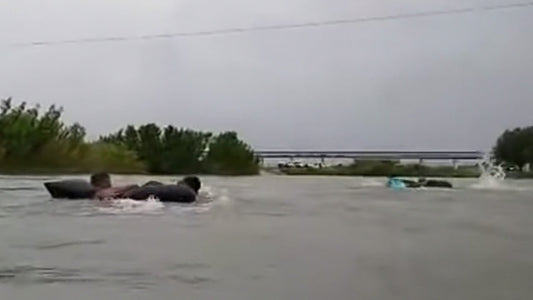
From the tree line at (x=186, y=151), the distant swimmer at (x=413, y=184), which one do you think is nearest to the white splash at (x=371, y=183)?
the distant swimmer at (x=413, y=184)

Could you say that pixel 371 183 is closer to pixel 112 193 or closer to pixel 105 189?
pixel 105 189

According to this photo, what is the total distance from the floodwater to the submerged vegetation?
1574 inches

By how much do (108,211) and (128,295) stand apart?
13629 mm

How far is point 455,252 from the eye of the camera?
1478cm

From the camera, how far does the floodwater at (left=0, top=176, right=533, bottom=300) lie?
10375 millimetres

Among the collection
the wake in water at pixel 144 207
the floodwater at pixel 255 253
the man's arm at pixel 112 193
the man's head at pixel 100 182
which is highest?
the man's head at pixel 100 182

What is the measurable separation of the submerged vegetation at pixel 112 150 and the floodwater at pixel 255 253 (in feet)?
131

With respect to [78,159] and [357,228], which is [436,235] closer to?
[357,228]

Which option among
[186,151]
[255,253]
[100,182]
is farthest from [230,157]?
[255,253]

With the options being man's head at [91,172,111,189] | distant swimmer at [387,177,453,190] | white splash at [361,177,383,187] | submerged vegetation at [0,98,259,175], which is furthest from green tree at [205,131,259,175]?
man's head at [91,172,111,189]

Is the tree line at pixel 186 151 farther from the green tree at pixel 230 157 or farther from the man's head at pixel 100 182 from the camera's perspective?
the man's head at pixel 100 182

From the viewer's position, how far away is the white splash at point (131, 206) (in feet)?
77.0

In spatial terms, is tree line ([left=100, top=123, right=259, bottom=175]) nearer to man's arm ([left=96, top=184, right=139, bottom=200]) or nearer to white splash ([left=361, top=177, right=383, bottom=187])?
white splash ([left=361, top=177, right=383, bottom=187])

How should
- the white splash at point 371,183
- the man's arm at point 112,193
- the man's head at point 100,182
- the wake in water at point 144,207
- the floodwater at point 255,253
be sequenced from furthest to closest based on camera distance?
the white splash at point 371,183, the man's head at point 100,182, the man's arm at point 112,193, the wake in water at point 144,207, the floodwater at point 255,253
